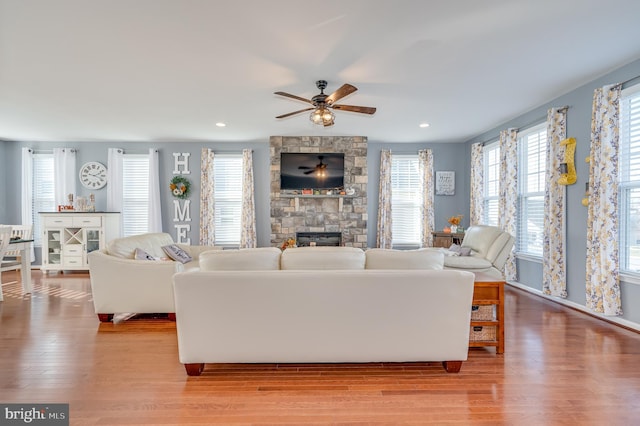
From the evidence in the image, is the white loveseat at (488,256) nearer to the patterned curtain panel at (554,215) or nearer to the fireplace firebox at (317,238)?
the patterned curtain panel at (554,215)

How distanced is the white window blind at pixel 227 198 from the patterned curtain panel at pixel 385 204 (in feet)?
10.3

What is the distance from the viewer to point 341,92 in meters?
3.33

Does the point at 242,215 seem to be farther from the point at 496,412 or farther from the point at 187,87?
the point at 496,412

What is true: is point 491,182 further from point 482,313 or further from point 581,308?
point 482,313

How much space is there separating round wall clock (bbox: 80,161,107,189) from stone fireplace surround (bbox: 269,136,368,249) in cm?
379

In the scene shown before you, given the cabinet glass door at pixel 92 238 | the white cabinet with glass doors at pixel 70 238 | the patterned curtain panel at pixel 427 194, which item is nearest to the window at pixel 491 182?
the patterned curtain panel at pixel 427 194

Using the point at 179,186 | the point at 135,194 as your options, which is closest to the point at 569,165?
the point at 179,186

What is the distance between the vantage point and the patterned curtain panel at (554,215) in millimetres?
4145

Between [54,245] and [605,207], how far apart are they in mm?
8767

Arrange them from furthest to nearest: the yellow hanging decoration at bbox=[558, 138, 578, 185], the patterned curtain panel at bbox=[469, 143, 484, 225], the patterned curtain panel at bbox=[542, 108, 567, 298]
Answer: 1. the patterned curtain panel at bbox=[469, 143, 484, 225]
2. the patterned curtain panel at bbox=[542, 108, 567, 298]
3. the yellow hanging decoration at bbox=[558, 138, 578, 185]

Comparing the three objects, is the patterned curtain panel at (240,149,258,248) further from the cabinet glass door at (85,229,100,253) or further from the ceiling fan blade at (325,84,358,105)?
the ceiling fan blade at (325,84,358,105)

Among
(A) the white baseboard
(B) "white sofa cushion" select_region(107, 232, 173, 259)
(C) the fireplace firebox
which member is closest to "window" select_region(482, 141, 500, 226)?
(A) the white baseboard

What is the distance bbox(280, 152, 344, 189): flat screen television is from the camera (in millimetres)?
6555

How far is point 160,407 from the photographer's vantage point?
1.97 m
